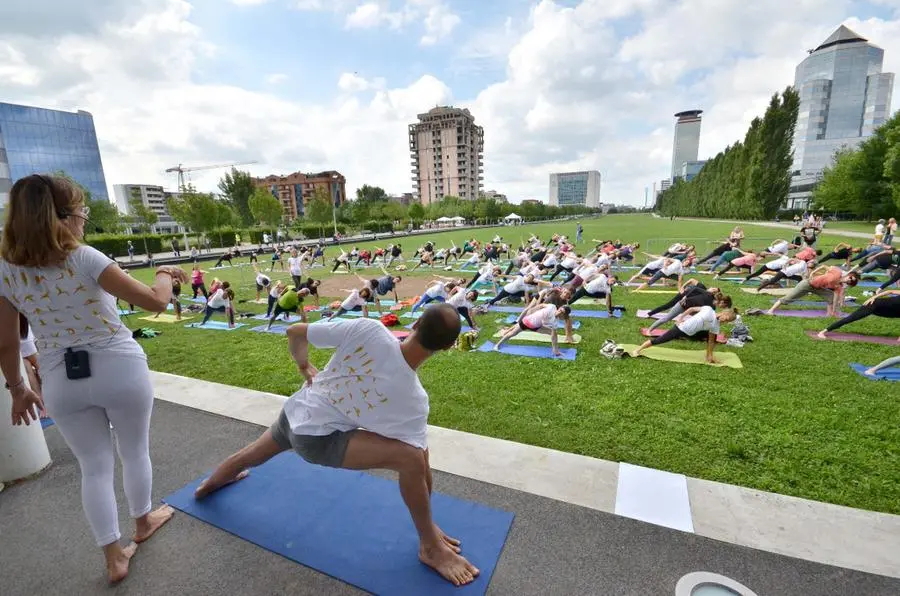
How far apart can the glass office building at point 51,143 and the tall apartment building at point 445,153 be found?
71.7 m

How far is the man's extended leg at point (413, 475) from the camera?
2.14 meters

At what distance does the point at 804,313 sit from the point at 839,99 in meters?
109

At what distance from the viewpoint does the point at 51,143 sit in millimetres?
58500

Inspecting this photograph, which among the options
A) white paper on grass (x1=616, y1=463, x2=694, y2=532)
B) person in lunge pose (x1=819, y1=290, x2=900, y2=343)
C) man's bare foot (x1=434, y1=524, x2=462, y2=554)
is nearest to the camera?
man's bare foot (x1=434, y1=524, x2=462, y2=554)

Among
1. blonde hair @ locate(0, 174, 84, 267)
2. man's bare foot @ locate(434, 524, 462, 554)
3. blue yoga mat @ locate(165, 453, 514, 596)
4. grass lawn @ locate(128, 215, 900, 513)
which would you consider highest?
blonde hair @ locate(0, 174, 84, 267)

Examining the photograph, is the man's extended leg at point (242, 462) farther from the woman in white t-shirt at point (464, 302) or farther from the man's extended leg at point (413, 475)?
the woman in white t-shirt at point (464, 302)

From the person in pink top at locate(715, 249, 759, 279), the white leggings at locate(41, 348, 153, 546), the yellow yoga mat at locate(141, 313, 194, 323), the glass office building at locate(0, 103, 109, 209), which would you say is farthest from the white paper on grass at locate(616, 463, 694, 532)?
the glass office building at locate(0, 103, 109, 209)

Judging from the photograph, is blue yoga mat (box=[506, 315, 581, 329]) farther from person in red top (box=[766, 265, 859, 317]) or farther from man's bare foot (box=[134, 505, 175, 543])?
man's bare foot (box=[134, 505, 175, 543])

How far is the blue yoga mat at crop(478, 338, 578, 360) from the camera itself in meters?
6.78

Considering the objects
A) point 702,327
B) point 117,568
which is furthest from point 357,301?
point 117,568

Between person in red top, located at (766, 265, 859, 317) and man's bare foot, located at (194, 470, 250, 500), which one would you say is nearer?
man's bare foot, located at (194, 470, 250, 500)

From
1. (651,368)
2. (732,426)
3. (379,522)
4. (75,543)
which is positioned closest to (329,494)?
(379,522)

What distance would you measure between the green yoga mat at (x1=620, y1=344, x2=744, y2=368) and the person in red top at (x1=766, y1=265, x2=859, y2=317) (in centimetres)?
353

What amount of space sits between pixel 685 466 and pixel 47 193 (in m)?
4.91
